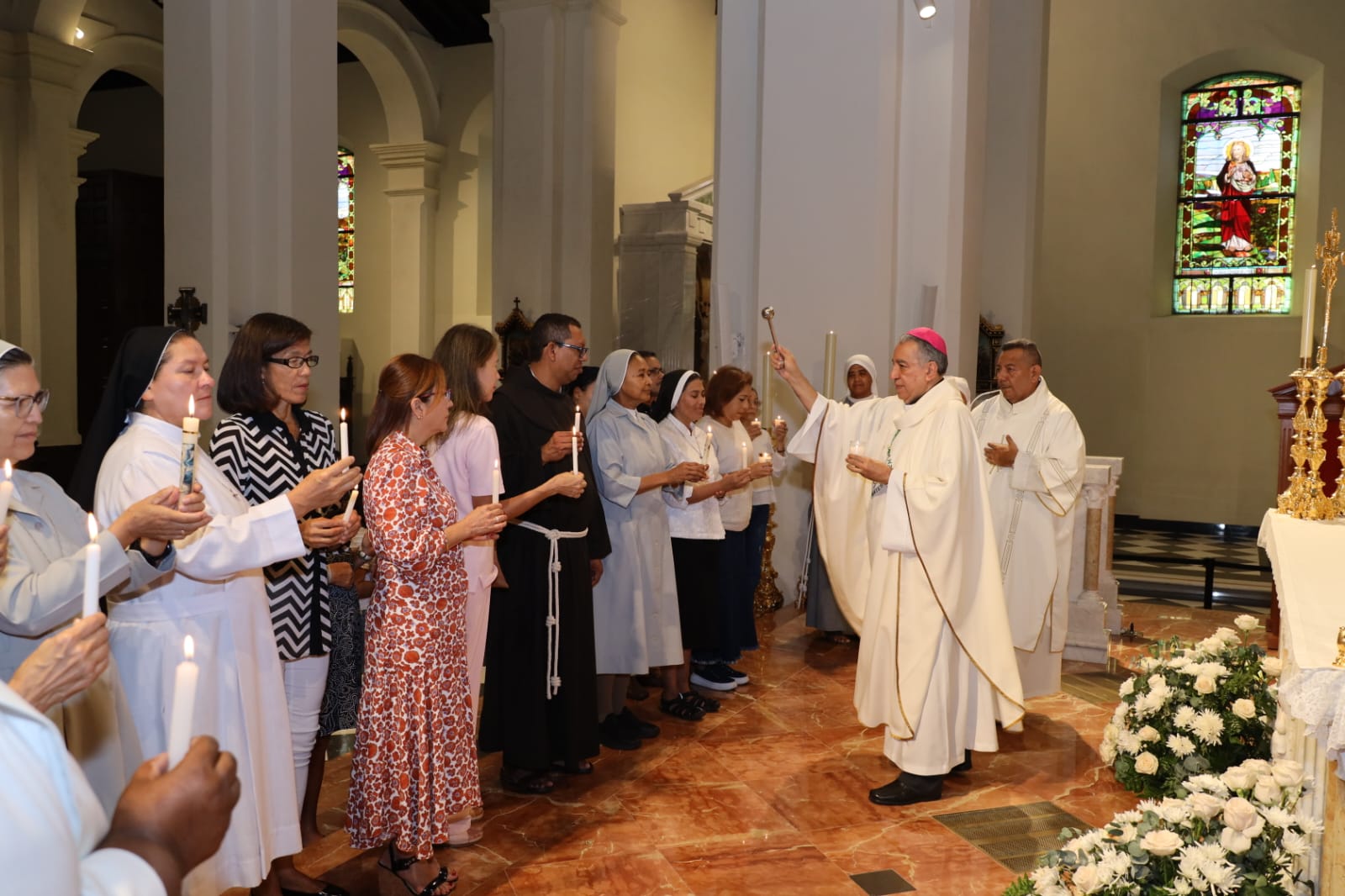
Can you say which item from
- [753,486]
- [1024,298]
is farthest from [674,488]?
[1024,298]

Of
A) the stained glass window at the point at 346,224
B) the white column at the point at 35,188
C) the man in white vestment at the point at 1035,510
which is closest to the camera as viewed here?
the man in white vestment at the point at 1035,510

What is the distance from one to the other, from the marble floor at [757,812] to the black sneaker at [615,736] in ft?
0.23

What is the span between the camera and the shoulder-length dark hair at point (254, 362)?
3.58 meters

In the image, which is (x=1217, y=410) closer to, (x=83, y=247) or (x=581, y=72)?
(x=581, y=72)

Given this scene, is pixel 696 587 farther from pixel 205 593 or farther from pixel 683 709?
pixel 205 593

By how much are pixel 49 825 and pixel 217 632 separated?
202 centimetres

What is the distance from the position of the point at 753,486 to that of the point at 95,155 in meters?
15.9

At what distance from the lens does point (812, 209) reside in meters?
8.20

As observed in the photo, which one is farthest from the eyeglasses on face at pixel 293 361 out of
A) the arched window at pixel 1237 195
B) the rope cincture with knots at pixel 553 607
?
the arched window at pixel 1237 195

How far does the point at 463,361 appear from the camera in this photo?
4336 millimetres

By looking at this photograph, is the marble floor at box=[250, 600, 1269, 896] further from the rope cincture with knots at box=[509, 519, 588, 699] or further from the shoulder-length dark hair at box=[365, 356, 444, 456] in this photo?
the shoulder-length dark hair at box=[365, 356, 444, 456]

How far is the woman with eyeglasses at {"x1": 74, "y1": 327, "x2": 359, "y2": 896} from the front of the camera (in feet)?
9.55

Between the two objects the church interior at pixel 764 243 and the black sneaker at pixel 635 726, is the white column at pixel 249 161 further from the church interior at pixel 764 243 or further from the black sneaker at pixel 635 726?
the black sneaker at pixel 635 726

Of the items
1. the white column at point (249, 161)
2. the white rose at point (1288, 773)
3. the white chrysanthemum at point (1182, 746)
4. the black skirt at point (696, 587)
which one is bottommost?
the white chrysanthemum at point (1182, 746)
